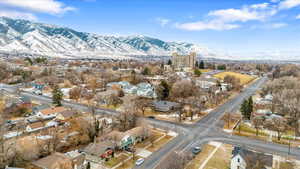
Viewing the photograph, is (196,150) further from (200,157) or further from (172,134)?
(172,134)

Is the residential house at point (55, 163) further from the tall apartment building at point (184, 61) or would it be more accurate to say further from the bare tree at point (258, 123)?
the tall apartment building at point (184, 61)

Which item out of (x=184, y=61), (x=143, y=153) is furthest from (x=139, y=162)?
(x=184, y=61)

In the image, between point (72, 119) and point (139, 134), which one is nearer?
point (139, 134)

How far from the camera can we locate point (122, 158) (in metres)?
21.2

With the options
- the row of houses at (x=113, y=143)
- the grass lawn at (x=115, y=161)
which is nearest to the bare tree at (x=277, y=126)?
the row of houses at (x=113, y=143)

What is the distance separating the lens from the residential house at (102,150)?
2035cm

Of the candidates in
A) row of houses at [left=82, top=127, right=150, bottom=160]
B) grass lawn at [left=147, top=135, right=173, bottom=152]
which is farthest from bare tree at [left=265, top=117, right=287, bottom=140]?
row of houses at [left=82, top=127, right=150, bottom=160]

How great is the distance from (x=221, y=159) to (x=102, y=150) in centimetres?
1328

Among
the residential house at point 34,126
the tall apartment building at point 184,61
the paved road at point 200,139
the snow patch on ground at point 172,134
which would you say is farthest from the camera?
the tall apartment building at point 184,61

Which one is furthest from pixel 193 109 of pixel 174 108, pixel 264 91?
pixel 264 91

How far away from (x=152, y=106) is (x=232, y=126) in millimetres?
16463

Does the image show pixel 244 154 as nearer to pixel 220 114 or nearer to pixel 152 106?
pixel 220 114

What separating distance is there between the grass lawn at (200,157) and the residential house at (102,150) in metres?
8.67

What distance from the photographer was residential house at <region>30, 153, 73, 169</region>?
54.7 ft
